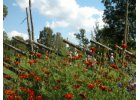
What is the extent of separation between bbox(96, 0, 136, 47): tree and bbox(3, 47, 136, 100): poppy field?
23831mm

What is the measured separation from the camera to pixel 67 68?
19.3ft

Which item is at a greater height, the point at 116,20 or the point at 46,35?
the point at 46,35

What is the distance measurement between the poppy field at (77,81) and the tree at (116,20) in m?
23.8

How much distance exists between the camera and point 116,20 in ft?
105

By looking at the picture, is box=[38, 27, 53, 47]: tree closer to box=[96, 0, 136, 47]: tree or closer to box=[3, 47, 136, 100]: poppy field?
box=[96, 0, 136, 47]: tree

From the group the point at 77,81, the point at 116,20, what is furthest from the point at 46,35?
the point at 77,81

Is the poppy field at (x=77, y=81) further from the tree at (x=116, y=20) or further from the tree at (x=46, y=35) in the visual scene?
the tree at (x=46, y=35)

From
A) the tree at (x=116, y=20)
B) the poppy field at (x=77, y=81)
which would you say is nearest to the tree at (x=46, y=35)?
the tree at (x=116, y=20)

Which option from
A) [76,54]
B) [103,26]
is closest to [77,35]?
[103,26]

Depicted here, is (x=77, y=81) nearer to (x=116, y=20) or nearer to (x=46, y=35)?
(x=116, y=20)

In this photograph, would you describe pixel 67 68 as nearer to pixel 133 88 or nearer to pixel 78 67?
pixel 78 67

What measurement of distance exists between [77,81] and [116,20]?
89.6 feet

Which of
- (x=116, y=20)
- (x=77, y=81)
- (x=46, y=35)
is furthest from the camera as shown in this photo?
(x=46, y=35)

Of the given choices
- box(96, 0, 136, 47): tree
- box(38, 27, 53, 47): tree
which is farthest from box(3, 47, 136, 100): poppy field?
box(38, 27, 53, 47): tree
